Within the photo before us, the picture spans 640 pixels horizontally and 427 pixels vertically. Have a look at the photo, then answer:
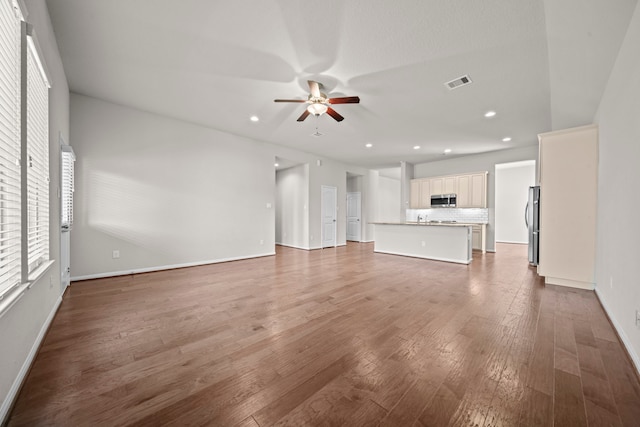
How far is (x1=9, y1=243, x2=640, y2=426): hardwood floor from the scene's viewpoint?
1.35 metres

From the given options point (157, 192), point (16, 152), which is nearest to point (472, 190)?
point (157, 192)

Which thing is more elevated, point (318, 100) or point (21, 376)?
point (318, 100)

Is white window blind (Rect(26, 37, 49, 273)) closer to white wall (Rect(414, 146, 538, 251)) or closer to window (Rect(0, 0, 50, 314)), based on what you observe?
window (Rect(0, 0, 50, 314))

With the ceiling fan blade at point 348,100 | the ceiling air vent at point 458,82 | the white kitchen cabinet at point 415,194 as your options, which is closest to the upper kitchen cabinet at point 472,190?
the white kitchen cabinet at point 415,194

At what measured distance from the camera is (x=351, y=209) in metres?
9.70

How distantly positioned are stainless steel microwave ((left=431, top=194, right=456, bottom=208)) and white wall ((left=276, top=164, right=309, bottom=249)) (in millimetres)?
4093

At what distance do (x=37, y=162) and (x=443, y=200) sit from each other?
332 inches

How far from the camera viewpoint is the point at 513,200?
908 cm

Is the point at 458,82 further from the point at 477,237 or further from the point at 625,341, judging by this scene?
the point at 477,237

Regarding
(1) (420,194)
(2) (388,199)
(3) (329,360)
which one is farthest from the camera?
(2) (388,199)

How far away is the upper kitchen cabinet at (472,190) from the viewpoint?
698 centimetres

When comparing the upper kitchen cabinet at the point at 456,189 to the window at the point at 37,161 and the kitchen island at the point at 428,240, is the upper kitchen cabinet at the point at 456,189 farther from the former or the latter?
the window at the point at 37,161

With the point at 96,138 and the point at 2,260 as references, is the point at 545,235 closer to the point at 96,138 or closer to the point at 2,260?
the point at 2,260

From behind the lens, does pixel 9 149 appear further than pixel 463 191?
No
